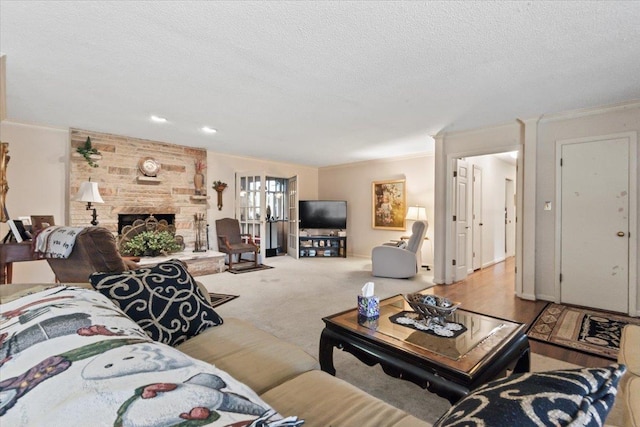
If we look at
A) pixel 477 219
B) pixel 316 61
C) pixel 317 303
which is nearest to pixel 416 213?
pixel 477 219

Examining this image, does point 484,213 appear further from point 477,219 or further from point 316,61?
point 316,61

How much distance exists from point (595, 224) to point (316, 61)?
11.9 feet

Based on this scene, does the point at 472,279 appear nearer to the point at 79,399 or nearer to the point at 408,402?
the point at 408,402

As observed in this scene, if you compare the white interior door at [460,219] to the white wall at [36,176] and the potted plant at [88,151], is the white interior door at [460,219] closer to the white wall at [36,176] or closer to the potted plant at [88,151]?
the potted plant at [88,151]

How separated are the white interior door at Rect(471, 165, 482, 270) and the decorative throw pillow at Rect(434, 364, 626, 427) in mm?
5310

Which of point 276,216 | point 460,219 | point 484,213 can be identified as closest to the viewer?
point 460,219

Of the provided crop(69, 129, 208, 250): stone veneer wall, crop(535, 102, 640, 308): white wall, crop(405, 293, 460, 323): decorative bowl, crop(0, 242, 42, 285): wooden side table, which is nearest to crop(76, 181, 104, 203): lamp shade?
crop(69, 129, 208, 250): stone veneer wall

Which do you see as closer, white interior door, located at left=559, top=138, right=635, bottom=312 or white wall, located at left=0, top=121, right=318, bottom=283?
white interior door, located at left=559, top=138, right=635, bottom=312

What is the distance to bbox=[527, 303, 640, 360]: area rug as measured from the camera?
7.91 feet

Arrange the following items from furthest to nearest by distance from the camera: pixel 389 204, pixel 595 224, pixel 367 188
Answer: pixel 367 188
pixel 389 204
pixel 595 224

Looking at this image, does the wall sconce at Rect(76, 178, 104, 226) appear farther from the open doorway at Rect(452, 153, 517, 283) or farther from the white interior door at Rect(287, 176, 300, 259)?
the open doorway at Rect(452, 153, 517, 283)

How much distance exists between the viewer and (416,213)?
5863 millimetres

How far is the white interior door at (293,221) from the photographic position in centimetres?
675

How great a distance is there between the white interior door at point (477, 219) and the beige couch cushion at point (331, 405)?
5047 millimetres
